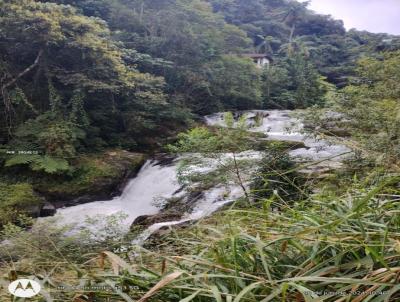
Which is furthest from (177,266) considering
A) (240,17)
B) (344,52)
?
(240,17)

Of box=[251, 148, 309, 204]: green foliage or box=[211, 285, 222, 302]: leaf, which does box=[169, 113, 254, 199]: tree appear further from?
box=[211, 285, 222, 302]: leaf

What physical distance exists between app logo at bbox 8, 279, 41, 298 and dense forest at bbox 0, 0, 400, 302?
0.12m

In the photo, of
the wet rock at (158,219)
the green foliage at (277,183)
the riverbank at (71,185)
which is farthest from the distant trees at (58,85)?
the green foliage at (277,183)

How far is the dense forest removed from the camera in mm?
1015

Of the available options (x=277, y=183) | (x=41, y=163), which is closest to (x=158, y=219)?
(x=277, y=183)

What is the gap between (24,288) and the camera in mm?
1000

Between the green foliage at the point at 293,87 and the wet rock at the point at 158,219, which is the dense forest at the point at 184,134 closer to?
the green foliage at the point at 293,87

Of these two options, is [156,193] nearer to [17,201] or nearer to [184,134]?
[184,134]

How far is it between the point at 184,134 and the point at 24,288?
6.77 metres

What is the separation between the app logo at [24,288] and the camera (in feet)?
3.16

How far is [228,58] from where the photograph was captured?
15500 mm

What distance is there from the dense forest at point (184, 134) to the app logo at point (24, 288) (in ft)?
0.40

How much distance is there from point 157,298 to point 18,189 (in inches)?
329

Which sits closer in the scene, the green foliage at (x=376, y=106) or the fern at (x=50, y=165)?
the green foliage at (x=376, y=106)
